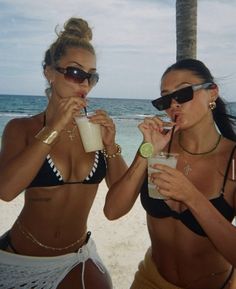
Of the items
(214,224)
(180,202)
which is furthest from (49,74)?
(214,224)

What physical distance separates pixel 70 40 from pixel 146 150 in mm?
1220

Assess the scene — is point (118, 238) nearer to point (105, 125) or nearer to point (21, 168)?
point (105, 125)

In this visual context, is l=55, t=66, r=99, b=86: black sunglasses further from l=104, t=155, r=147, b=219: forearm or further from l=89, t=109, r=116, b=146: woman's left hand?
l=104, t=155, r=147, b=219: forearm

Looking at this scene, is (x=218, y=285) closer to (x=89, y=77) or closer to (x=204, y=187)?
(x=204, y=187)

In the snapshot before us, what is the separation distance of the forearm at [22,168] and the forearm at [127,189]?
0.59 meters

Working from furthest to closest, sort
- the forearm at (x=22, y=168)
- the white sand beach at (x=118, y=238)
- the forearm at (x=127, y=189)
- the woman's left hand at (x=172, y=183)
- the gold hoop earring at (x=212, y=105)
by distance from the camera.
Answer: the white sand beach at (x=118, y=238) < the gold hoop earring at (x=212, y=105) < the forearm at (x=127, y=189) < the forearm at (x=22, y=168) < the woman's left hand at (x=172, y=183)

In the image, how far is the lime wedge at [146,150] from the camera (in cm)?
254

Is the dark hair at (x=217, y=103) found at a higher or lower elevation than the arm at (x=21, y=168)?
higher

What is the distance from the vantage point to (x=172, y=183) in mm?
2193

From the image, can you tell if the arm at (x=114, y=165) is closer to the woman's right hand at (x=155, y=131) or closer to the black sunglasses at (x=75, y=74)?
the woman's right hand at (x=155, y=131)

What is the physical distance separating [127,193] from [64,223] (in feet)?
1.91

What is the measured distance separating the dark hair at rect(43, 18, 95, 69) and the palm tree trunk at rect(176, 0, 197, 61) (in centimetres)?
253

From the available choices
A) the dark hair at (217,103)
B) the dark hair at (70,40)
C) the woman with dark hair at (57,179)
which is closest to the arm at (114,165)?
the woman with dark hair at (57,179)

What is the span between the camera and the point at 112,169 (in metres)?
3.02
